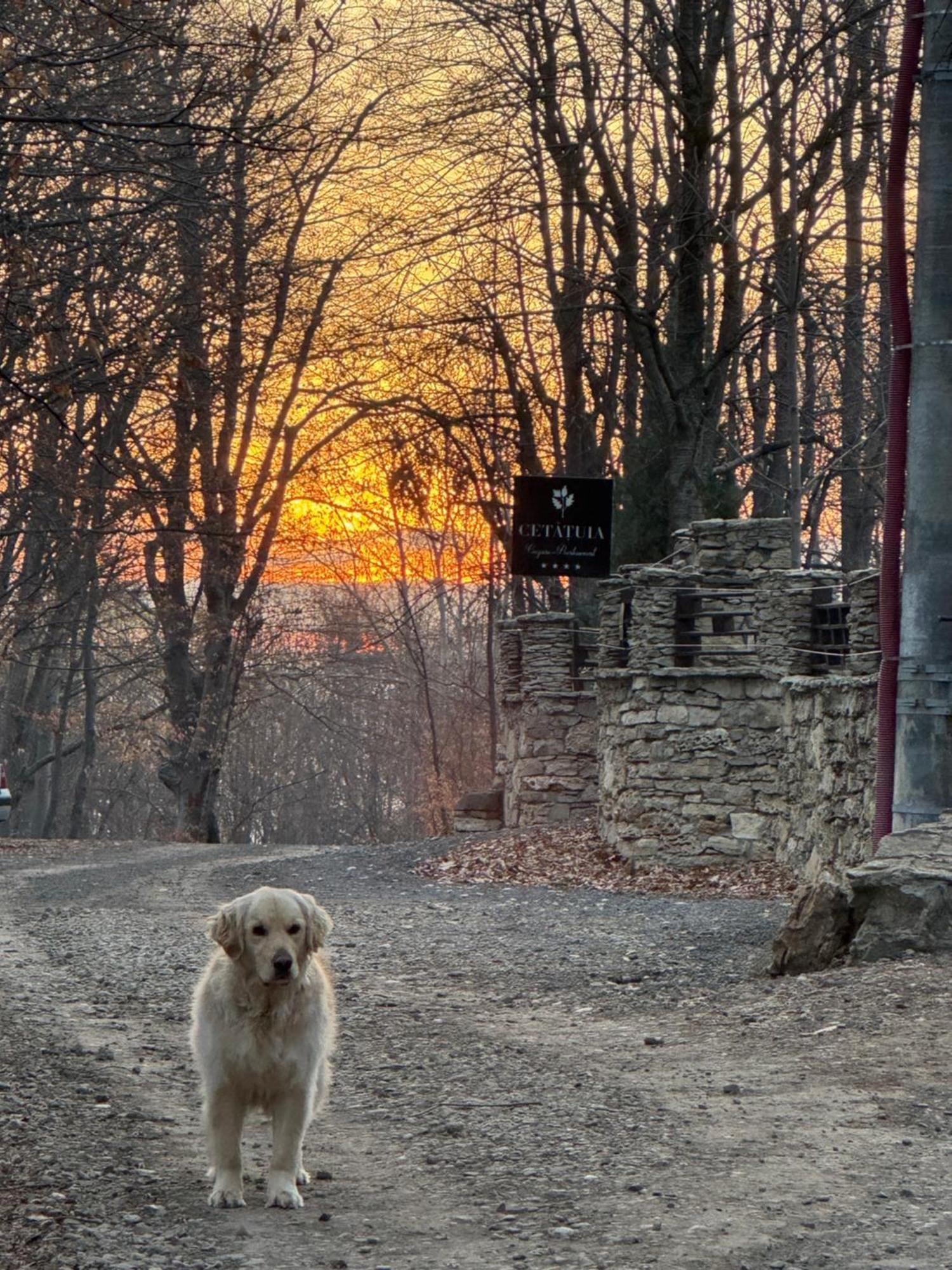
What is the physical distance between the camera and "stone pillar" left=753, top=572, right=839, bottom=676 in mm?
19266

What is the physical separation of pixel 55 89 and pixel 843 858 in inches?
409

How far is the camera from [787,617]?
19438 millimetres

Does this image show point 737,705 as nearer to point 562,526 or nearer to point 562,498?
point 562,526

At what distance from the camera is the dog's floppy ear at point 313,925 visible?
6422 millimetres

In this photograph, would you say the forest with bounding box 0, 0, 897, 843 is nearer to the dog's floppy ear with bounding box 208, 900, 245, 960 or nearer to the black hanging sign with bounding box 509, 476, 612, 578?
the black hanging sign with bounding box 509, 476, 612, 578

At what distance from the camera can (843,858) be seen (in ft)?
56.6

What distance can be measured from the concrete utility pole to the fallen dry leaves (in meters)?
6.67

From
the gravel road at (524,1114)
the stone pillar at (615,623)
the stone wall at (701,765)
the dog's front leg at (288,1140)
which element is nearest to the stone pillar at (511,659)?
the stone pillar at (615,623)

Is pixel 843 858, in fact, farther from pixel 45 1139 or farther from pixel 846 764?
pixel 45 1139

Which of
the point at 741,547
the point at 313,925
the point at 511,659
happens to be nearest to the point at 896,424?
the point at 313,925

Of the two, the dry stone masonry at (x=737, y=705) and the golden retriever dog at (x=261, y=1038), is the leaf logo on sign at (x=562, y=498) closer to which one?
the dry stone masonry at (x=737, y=705)

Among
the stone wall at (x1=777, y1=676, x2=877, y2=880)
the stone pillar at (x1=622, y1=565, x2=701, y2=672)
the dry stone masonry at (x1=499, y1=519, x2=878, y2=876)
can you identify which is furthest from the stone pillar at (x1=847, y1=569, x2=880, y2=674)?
the stone pillar at (x1=622, y1=565, x2=701, y2=672)

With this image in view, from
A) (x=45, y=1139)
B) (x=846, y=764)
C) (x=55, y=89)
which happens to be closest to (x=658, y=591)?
(x=846, y=764)

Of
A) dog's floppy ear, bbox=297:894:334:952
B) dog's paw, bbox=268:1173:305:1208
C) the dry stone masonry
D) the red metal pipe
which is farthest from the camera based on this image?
the dry stone masonry
